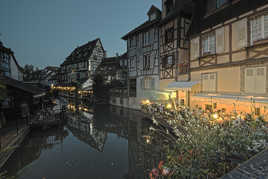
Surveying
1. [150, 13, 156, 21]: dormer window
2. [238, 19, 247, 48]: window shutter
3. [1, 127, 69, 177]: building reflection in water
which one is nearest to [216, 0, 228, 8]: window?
[238, 19, 247, 48]: window shutter

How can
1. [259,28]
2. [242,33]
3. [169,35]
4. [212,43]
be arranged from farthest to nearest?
[169,35], [212,43], [242,33], [259,28]

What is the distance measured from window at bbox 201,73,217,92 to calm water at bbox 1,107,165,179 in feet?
18.2

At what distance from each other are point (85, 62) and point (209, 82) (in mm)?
28597

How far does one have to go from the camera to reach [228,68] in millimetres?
8344

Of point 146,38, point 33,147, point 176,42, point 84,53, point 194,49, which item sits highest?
point 84,53

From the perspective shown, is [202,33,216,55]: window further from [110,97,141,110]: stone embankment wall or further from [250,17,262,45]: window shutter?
[110,97,141,110]: stone embankment wall

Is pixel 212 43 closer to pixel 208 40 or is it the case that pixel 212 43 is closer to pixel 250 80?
pixel 208 40

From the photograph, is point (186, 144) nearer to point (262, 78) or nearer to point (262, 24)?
point (262, 78)

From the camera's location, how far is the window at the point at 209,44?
9211mm

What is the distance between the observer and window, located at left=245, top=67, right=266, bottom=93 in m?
6.86

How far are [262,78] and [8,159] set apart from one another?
1331cm

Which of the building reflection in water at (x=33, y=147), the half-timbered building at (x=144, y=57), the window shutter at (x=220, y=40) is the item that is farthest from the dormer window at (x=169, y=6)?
the building reflection in water at (x=33, y=147)

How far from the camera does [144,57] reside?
1669 cm

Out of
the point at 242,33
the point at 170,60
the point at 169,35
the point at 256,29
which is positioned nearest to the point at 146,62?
the point at 170,60
